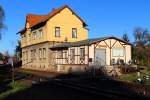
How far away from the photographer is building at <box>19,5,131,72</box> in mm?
42000

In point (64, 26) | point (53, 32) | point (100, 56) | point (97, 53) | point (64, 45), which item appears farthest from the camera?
point (64, 26)

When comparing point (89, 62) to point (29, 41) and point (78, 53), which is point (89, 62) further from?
point (29, 41)

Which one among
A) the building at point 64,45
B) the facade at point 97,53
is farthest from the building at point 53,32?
the facade at point 97,53

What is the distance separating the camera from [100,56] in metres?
42.1

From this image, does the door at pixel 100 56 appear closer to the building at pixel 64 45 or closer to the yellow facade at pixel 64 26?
the building at pixel 64 45

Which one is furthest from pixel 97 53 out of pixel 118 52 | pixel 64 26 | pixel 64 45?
pixel 64 26

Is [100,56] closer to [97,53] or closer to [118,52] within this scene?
[97,53]

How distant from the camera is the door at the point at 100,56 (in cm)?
4172

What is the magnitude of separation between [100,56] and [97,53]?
0.62 m

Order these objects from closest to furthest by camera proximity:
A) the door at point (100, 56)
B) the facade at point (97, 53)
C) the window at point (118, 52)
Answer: the facade at point (97, 53), the door at point (100, 56), the window at point (118, 52)

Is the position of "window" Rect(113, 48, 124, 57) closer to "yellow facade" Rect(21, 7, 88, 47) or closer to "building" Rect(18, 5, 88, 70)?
"building" Rect(18, 5, 88, 70)

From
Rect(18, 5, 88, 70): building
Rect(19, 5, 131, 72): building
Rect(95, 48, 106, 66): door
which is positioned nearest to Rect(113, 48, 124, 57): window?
Rect(19, 5, 131, 72): building

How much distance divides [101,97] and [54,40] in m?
36.3

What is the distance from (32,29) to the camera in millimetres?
60906
